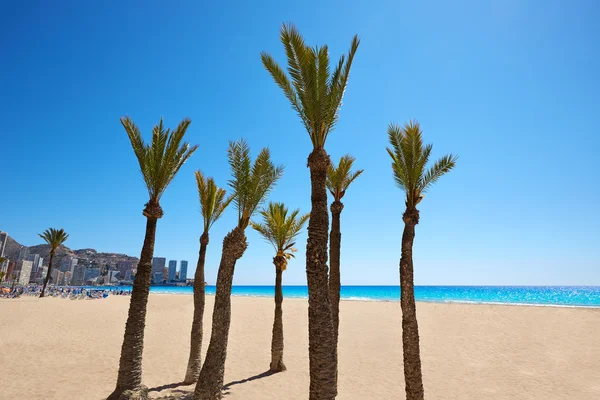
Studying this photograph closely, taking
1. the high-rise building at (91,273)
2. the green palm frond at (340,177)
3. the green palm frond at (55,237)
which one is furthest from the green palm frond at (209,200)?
the high-rise building at (91,273)

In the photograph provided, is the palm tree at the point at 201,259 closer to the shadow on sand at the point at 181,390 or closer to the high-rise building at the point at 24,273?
the shadow on sand at the point at 181,390

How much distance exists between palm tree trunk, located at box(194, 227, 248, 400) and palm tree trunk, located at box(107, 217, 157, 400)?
1.90 meters

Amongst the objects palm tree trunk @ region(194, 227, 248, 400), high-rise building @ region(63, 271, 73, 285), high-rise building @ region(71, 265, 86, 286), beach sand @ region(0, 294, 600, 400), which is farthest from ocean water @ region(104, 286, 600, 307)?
high-rise building @ region(71, 265, 86, 286)

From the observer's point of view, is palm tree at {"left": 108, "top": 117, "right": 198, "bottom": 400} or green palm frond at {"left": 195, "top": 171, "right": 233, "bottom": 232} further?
green palm frond at {"left": 195, "top": 171, "right": 233, "bottom": 232}

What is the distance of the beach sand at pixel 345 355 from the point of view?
41.4 feet

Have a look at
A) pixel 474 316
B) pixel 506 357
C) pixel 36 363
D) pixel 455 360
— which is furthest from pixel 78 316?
pixel 474 316

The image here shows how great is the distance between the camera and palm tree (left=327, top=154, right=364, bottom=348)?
38.7 feet

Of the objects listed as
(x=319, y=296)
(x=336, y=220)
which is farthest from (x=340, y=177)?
(x=319, y=296)

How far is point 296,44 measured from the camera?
27.0ft

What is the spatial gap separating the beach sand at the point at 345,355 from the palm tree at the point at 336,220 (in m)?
3.76

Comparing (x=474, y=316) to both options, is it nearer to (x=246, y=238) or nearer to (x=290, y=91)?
(x=246, y=238)

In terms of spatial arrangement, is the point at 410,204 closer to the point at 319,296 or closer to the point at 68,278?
the point at 319,296

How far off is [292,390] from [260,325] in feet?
48.8

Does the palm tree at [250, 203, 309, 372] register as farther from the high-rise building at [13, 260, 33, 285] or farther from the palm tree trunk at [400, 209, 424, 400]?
the high-rise building at [13, 260, 33, 285]
